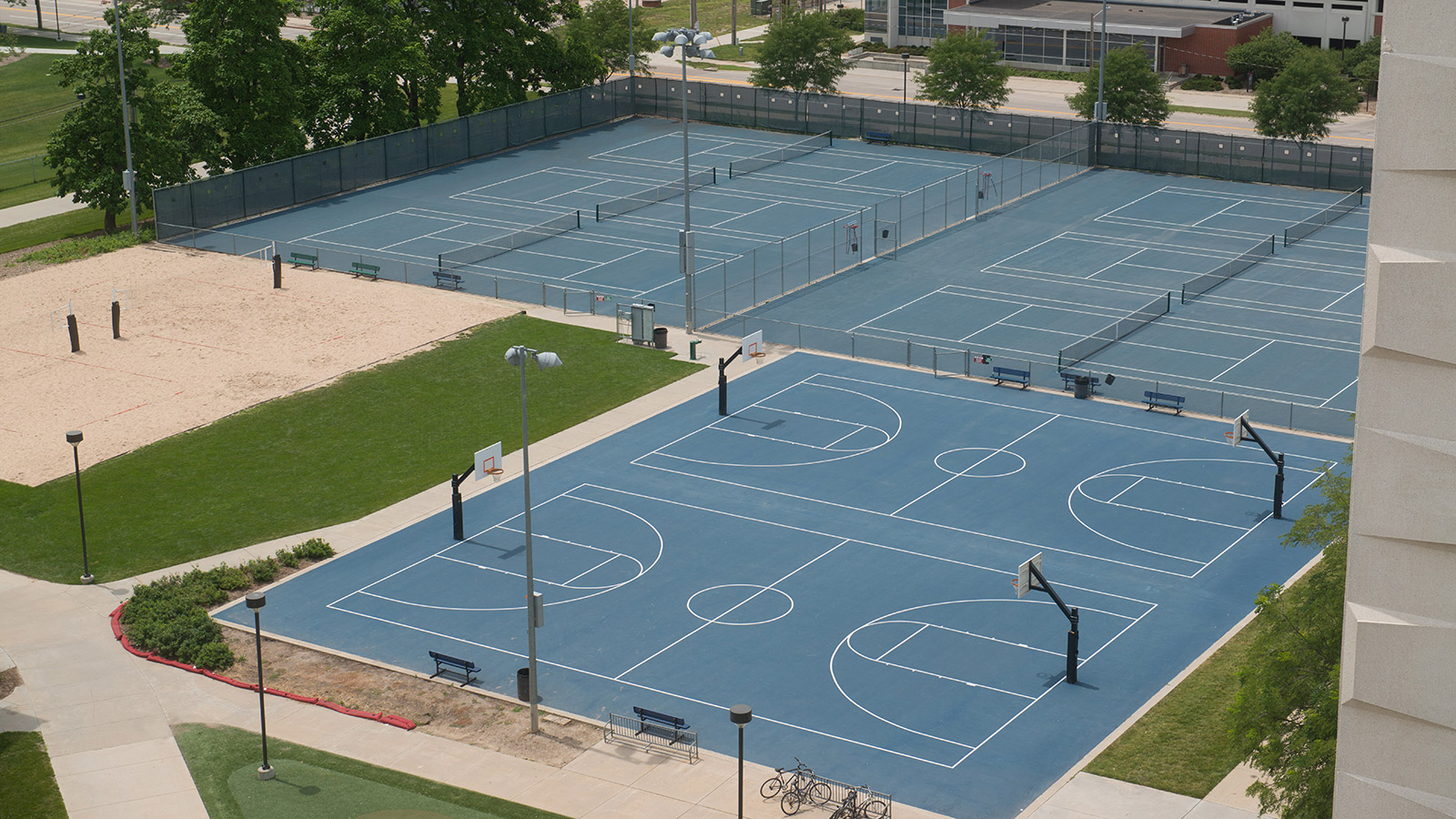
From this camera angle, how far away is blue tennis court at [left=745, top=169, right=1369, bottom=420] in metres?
62.6

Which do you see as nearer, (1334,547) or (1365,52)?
(1334,547)

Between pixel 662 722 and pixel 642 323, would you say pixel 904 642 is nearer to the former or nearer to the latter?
pixel 662 722

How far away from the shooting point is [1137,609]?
44531 millimetres

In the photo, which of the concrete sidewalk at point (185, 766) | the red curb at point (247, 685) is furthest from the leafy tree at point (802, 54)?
the red curb at point (247, 685)

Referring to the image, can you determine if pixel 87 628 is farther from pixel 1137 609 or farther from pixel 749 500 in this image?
pixel 1137 609

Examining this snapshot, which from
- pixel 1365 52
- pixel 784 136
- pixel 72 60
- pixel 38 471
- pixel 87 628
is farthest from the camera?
pixel 1365 52

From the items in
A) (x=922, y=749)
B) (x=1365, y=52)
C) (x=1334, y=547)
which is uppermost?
(x=1365, y=52)

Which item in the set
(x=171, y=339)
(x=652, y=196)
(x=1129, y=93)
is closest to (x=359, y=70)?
(x=652, y=196)

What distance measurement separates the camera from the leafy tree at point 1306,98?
9088 cm

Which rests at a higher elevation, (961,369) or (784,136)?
(784,136)

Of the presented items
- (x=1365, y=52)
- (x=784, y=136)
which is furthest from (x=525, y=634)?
(x=1365, y=52)

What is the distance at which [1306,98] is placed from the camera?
90812mm

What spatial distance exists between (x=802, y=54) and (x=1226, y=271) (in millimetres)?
39234

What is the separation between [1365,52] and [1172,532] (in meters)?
71.8
